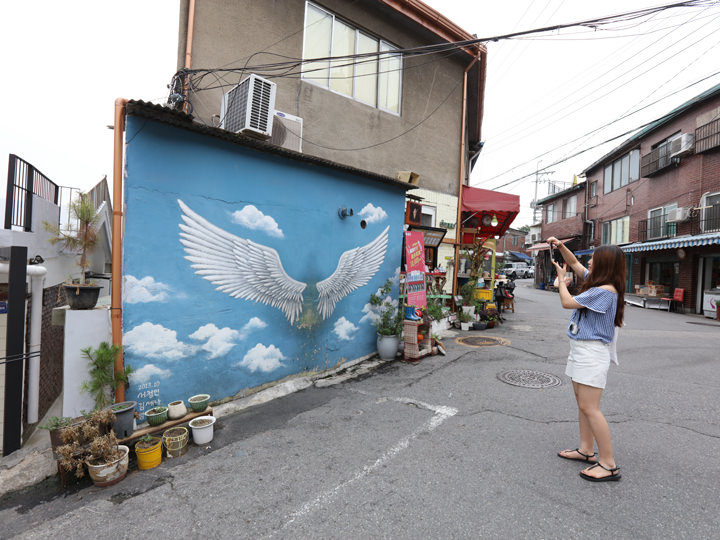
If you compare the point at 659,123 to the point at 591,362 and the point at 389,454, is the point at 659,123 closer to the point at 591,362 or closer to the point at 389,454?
the point at 591,362

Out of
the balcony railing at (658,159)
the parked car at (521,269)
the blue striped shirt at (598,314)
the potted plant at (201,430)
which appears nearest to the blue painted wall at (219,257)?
the potted plant at (201,430)

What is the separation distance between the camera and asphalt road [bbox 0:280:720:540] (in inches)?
98.7

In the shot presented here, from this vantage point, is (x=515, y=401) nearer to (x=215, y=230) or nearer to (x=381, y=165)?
(x=215, y=230)

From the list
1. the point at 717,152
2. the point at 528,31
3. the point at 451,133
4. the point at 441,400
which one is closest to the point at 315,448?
the point at 441,400

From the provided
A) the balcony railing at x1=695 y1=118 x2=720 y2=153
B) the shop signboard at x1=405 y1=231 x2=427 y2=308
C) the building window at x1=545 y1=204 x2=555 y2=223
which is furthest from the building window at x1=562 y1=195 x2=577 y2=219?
the shop signboard at x1=405 y1=231 x2=427 y2=308

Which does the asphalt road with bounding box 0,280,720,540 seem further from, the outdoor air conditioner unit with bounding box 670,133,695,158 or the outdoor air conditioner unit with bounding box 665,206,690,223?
the outdoor air conditioner unit with bounding box 670,133,695,158

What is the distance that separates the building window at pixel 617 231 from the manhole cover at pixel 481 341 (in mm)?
18550

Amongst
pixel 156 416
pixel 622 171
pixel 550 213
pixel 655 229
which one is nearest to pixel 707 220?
pixel 655 229

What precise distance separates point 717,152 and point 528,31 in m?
15.8

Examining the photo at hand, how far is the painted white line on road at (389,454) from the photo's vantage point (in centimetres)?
269

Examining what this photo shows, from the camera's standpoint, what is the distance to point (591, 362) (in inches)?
119

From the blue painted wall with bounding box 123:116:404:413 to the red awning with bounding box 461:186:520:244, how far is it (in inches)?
229

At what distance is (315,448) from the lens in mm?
3602

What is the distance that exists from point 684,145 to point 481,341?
16169 millimetres
